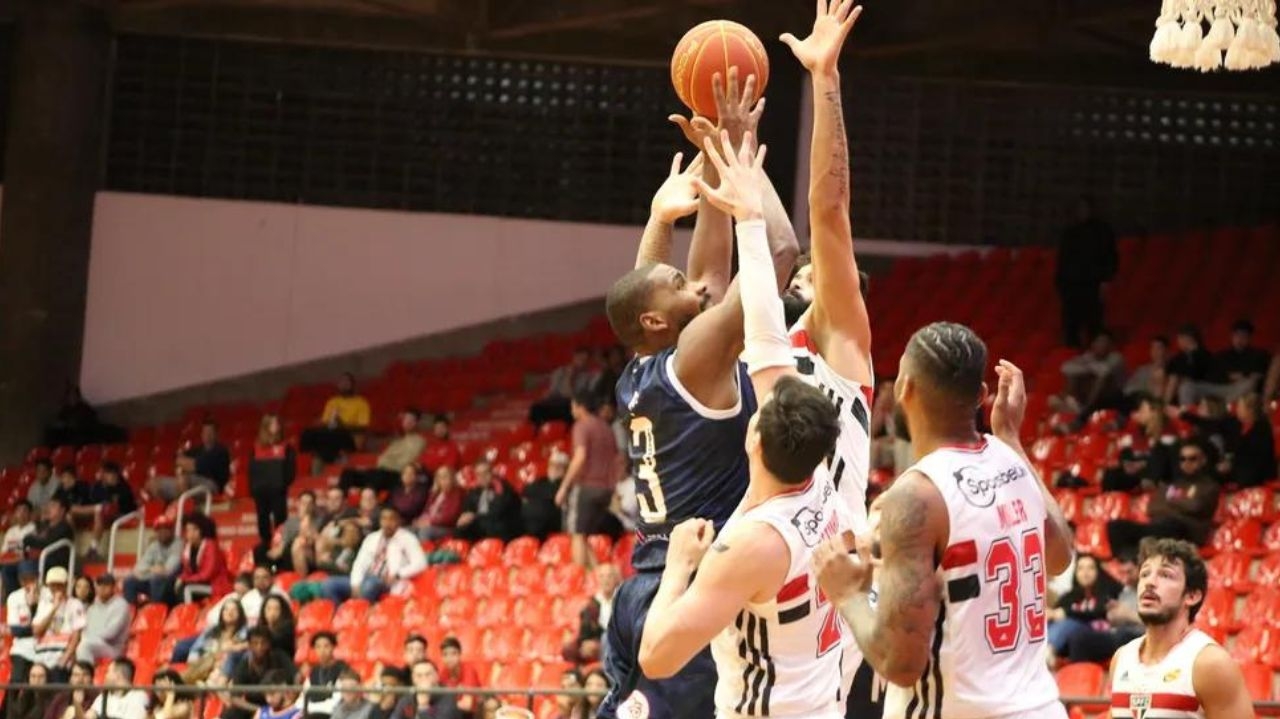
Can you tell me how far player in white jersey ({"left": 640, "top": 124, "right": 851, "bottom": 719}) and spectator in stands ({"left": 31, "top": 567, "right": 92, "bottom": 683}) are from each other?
40.6 feet

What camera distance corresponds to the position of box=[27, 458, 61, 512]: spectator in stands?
19328 mm

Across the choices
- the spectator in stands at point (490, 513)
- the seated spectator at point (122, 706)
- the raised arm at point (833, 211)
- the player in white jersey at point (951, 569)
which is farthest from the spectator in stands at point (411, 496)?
the player in white jersey at point (951, 569)

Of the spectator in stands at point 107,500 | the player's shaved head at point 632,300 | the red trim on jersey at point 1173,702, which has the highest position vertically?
the player's shaved head at point 632,300

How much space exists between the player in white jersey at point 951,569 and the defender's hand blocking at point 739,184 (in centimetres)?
75

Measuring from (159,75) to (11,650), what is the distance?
24.6 ft

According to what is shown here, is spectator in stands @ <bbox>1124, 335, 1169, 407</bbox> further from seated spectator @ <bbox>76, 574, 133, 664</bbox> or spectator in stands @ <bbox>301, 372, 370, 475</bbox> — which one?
seated spectator @ <bbox>76, 574, 133, 664</bbox>

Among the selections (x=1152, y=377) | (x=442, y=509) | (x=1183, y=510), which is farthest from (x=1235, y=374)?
(x=442, y=509)

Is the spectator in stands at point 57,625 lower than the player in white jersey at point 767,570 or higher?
lower

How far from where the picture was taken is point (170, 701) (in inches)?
497

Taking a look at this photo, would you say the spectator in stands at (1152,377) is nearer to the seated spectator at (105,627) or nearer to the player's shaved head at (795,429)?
the seated spectator at (105,627)

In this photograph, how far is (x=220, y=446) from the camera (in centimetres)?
1970

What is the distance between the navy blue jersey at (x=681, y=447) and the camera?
512 cm

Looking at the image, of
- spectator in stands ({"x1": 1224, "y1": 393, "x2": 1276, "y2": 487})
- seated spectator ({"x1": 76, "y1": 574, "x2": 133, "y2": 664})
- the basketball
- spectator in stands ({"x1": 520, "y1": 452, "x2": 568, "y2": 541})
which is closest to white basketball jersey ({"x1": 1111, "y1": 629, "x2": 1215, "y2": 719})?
the basketball

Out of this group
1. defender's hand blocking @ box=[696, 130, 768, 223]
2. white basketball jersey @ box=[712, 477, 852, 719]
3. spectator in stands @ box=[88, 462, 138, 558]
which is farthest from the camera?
spectator in stands @ box=[88, 462, 138, 558]
